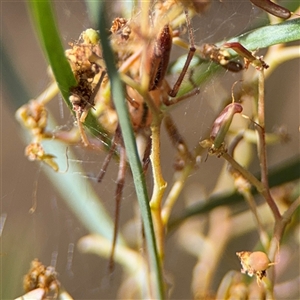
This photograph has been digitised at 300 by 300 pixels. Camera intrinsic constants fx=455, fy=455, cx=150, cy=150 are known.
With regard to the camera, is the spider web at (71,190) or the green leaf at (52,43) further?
the spider web at (71,190)

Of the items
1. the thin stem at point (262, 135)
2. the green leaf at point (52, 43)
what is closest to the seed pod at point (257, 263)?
the thin stem at point (262, 135)

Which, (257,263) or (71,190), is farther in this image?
(71,190)

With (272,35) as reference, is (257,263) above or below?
below

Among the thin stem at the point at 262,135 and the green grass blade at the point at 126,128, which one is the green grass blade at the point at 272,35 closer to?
the thin stem at the point at 262,135

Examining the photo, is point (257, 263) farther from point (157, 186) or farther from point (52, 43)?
point (52, 43)

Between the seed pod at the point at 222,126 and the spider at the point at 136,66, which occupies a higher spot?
the spider at the point at 136,66

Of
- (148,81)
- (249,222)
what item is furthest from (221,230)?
(148,81)

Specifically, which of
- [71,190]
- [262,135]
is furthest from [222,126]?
[71,190]

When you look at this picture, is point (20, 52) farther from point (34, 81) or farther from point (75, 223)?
Result: point (75, 223)
